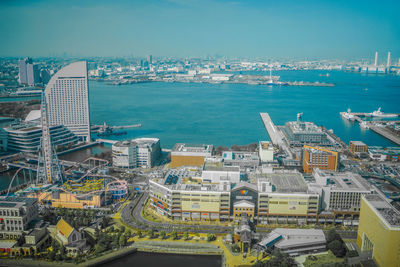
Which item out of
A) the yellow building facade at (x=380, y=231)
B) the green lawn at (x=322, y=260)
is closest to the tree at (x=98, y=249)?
the green lawn at (x=322, y=260)

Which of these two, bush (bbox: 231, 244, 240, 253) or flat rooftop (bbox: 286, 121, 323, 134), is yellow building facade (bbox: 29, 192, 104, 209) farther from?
flat rooftop (bbox: 286, 121, 323, 134)

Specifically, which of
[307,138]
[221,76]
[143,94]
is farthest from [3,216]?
[221,76]

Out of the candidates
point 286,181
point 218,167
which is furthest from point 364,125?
point 218,167

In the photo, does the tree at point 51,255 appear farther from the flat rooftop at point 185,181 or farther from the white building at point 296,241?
the white building at point 296,241

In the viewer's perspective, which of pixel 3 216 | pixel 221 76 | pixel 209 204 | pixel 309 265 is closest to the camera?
pixel 309 265

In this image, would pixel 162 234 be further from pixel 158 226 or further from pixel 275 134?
pixel 275 134

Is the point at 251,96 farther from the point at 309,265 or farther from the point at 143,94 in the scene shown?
the point at 309,265
